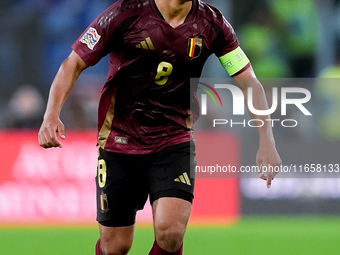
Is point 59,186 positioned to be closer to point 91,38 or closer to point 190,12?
point 91,38

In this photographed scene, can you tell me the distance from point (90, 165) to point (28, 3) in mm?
3780

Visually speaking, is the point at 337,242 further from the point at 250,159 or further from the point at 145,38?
the point at 145,38

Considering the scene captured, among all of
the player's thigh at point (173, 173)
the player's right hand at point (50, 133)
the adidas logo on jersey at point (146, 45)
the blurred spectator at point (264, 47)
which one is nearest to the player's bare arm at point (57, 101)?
the player's right hand at point (50, 133)

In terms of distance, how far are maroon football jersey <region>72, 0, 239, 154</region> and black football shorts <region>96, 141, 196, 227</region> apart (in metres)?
0.07

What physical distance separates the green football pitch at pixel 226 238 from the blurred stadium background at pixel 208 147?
0.01 metres

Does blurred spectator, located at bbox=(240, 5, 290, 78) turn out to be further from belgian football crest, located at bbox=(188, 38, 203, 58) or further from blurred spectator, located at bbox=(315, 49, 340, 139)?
belgian football crest, located at bbox=(188, 38, 203, 58)

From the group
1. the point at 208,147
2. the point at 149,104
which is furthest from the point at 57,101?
the point at 208,147

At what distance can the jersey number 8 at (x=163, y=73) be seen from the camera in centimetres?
392

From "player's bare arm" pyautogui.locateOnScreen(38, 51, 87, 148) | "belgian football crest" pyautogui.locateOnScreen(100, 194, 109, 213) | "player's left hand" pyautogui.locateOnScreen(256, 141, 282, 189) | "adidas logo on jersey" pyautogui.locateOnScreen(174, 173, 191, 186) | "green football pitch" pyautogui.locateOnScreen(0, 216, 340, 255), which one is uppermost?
"player's bare arm" pyautogui.locateOnScreen(38, 51, 87, 148)

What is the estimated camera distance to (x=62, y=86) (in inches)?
152

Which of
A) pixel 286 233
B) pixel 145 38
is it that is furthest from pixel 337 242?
pixel 145 38

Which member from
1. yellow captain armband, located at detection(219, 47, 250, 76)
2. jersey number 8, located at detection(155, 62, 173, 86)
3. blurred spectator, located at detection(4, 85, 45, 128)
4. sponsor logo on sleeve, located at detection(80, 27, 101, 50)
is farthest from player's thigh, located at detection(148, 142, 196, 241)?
blurred spectator, located at detection(4, 85, 45, 128)

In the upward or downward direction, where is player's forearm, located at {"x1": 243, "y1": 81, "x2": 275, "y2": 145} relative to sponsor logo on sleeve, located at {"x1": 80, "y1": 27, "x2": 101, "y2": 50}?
downward

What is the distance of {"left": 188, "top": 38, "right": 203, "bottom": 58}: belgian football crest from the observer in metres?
3.93
